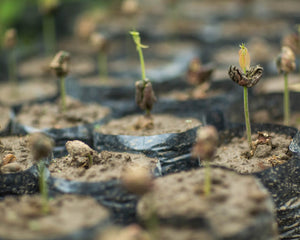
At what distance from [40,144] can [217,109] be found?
1.22 metres

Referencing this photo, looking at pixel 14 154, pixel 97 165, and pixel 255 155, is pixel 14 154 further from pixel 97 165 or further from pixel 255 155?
pixel 255 155

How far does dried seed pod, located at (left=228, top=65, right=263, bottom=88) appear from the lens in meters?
1.45

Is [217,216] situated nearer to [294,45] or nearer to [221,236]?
[221,236]

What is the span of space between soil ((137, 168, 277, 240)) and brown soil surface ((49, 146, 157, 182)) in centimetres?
21

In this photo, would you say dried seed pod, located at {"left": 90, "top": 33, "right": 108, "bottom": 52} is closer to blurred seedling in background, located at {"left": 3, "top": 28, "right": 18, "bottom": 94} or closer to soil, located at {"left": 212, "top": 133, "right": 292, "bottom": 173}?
blurred seedling in background, located at {"left": 3, "top": 28, "right": 18, "bottom": 94}

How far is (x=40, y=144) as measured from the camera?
3.77 feet

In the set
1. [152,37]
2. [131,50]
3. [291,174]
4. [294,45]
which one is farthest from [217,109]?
[152,37]

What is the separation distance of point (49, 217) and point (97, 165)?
0.40 meters

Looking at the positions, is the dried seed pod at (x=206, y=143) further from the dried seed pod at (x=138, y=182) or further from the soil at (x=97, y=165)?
the soil at (x=97, y=165)

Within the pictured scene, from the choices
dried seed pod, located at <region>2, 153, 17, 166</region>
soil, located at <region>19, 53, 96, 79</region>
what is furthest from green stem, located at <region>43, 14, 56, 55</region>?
dried seed pod, located at <region>2, 153, 17, 166</region>

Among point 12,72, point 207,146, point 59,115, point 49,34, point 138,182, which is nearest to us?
point 138,182

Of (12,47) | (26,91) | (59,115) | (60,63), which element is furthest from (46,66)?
(60,63)

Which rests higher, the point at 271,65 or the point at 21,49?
the point at 21,49

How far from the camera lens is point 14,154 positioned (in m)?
1.58
